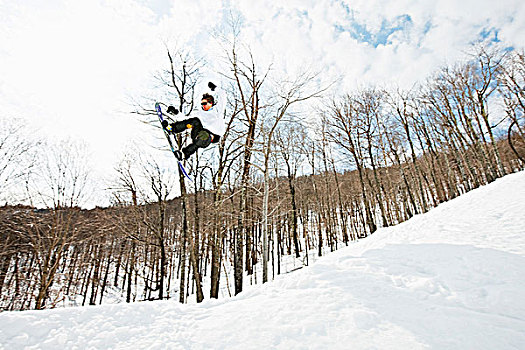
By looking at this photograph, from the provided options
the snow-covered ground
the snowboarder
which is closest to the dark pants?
the snowboarder

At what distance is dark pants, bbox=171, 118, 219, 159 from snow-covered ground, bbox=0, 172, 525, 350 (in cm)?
358

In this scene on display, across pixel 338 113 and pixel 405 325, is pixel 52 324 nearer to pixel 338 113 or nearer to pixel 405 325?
pixel 405 325

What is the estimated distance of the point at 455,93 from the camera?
16.2 metres

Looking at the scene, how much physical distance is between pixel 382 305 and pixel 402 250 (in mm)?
3237

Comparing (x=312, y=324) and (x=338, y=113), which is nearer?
(x=312, y=324)

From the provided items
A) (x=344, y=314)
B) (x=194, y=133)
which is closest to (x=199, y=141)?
(x=194, y=133)

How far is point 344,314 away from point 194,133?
483 centimetres

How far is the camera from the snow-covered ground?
92.7 inches

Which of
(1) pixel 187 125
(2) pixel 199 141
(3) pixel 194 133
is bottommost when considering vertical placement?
(2) pixel 199 141

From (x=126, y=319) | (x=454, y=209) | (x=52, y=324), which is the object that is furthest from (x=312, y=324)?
(x=454, y=209)

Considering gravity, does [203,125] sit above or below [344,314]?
above

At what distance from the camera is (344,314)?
2771 mm

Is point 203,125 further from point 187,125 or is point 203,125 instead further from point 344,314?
point 344,314

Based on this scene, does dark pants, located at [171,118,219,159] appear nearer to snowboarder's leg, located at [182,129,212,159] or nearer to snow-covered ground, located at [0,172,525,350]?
snowboarder's leg, located at [182,129,212,159]
